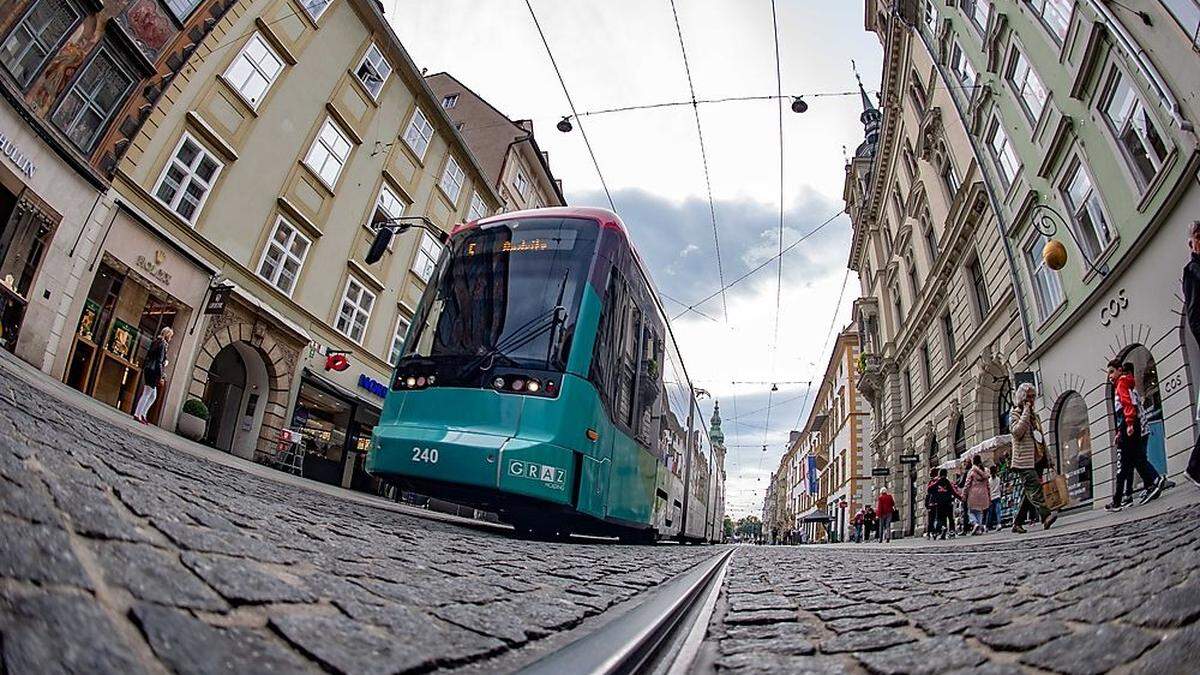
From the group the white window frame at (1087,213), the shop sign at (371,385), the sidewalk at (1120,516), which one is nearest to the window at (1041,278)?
the white window frame at (1087,213)

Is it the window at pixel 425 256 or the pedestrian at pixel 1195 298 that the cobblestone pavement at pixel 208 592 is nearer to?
the pedestrian at pixel 1195 298

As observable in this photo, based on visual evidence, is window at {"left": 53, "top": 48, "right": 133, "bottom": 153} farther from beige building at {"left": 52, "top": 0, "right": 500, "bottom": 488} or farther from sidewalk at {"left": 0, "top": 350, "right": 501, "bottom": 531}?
sidewalk at {"left": 0, "top": 350, "right": 501, "bottom": 531}

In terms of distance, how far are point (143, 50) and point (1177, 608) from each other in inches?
580

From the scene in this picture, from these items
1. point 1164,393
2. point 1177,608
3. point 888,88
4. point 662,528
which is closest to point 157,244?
point 662,528

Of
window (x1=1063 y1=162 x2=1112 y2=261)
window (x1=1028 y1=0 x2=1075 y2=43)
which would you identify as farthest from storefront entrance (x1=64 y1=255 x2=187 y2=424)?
window (x1=1028 y1=0 x2=1075 y2=43)

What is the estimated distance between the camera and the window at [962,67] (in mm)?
16812

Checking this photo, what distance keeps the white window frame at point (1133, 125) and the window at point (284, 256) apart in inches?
667

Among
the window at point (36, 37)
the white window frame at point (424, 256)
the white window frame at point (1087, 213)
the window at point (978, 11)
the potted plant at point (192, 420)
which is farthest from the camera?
the white window frame at point (424, 256)

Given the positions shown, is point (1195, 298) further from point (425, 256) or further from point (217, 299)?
point (425, 256)

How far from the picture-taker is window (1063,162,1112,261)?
10.9m

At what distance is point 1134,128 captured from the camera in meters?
9.84

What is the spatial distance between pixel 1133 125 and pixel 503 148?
2090cm

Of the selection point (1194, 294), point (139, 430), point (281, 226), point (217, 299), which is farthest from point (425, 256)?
point (1194, 294)

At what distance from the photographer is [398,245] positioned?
59.8 feet
